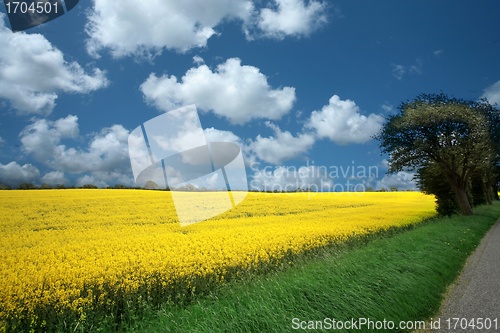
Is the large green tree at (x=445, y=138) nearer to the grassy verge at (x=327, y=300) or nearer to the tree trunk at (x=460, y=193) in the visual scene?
the tree trunk at (x=460, y=193)

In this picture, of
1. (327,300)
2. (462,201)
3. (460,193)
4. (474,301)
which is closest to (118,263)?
(327,300)

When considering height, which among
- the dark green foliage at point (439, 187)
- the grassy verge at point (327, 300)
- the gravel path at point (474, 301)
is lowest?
the gravel path at point (474, 301)

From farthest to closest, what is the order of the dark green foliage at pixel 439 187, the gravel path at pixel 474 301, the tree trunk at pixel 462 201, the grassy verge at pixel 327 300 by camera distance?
the dark green foliage at pixel 439 187 < the tree trunk at pixel 462 201 < the gravel path at pixel 474 301 < the grassy verge at pixel 327 300

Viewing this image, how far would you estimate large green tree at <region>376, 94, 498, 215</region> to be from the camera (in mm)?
25500

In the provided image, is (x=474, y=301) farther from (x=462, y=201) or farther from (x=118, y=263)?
(x=462, y=201)

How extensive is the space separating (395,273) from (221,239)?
673 cm

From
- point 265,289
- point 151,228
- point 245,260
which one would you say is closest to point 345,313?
point 265,289

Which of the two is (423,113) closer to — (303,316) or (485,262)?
(485,262)

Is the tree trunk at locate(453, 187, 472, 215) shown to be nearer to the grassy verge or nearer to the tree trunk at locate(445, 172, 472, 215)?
the tree trunk at locate(445, 172, 472, 215)

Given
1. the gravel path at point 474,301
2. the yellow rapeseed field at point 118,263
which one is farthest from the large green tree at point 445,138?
the gravel path at point 474,301

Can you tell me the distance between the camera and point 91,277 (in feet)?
25.1

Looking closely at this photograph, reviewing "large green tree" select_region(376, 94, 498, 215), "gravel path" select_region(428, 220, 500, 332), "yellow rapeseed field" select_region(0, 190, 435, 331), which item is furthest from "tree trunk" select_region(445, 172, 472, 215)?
"gravel path" select_region(428, 220, 500, 332)

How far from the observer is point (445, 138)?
86.5 ft

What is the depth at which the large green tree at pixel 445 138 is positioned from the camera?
83.7 ft
